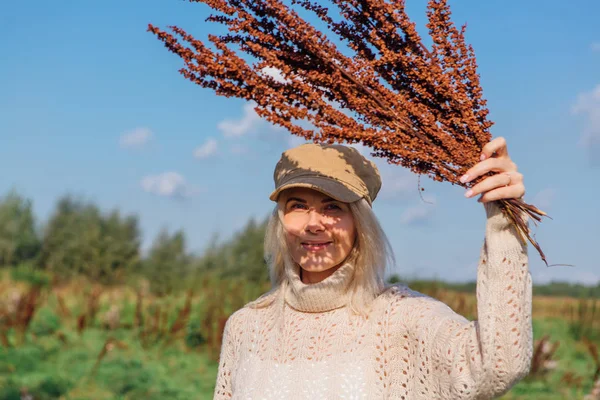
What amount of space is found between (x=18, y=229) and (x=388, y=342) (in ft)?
72.9

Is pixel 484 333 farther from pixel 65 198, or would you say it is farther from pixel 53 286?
pixel 65 198

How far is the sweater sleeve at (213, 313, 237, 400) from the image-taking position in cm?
305

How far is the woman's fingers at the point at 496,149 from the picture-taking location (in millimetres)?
1990

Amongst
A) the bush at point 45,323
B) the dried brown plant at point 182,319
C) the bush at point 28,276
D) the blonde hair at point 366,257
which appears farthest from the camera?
the bush at point 28,276

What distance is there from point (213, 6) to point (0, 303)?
7574mm

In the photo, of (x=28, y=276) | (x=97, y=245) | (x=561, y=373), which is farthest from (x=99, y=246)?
(x=561, y=373)

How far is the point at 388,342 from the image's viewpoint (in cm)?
255

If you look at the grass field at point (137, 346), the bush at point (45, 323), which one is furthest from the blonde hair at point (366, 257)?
the bush at point (45, 323)

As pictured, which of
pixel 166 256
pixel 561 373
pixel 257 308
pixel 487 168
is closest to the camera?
pixel 487 168

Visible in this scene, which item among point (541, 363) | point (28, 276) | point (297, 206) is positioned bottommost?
point (541, 363)

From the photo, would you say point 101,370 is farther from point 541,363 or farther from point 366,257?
point 366,257

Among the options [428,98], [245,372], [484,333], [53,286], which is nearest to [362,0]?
[428,98]

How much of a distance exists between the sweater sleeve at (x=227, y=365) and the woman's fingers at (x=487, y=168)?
61.0 inches

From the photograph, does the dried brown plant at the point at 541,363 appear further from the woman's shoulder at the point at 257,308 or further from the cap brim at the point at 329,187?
the cap brim at the point at 329,187
